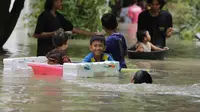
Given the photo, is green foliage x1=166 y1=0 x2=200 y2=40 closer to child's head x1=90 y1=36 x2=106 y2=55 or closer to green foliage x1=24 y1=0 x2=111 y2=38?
green foliage x1=24 y1=0 x2=111 y2=38

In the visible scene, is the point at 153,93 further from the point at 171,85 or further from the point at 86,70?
the point at 86,70

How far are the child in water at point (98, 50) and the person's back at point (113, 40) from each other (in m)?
0.28

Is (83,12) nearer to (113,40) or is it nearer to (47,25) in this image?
(47,25)

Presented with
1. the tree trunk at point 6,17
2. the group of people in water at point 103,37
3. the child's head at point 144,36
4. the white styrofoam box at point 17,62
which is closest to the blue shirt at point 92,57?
the group of people in water at point 103,37

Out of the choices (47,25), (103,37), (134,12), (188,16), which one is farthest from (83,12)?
(134,12)

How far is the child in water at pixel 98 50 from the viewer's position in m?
11.4

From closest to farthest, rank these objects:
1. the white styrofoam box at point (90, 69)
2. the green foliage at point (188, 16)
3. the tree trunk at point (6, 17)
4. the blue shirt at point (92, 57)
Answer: the white styrofoam box at point (90, 69) → the blue shirt at point (92, 57) → the tree trunk at point (6, 17) → the green foliage at point (188, 16)

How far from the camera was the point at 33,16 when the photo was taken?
940 inches

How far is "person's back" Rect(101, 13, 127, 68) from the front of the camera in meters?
11.9

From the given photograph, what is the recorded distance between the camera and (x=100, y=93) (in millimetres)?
9180

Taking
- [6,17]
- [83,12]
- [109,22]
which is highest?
[109,22]

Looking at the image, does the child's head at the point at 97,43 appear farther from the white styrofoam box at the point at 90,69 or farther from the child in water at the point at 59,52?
the child in water at the point at 59,52

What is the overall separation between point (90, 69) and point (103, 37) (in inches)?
25.3

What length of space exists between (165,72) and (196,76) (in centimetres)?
86
